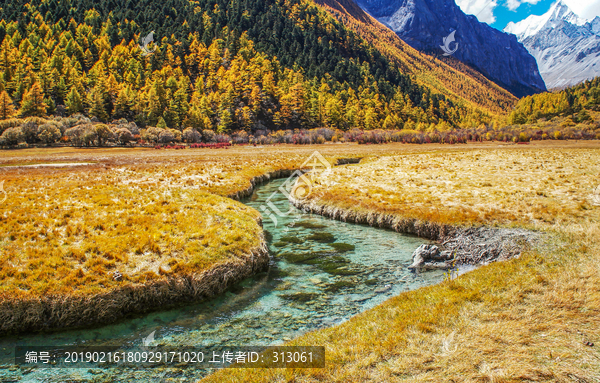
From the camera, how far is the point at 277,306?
12.6m

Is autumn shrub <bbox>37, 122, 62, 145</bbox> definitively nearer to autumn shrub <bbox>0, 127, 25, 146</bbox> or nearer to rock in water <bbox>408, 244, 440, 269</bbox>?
autumn shrub <bbox>0, 127, 25, 146</bbox>

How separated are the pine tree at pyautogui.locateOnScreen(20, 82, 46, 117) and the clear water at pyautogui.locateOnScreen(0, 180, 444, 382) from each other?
15192 cm

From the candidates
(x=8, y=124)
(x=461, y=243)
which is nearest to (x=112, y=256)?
(x=461, y=243)

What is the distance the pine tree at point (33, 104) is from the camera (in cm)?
12462

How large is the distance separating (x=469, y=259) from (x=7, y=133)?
115143 mm

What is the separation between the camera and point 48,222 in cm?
1675

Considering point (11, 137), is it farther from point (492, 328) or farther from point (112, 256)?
point (492, 328)

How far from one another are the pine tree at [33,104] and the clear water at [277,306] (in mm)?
151918

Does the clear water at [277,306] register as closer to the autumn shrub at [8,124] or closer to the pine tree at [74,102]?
the autumn shrub at [8,124]

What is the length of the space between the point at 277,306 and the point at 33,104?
159618mm

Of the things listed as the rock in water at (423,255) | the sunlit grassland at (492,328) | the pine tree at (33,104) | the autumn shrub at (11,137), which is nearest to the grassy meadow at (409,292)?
the sunlit grassland at (492,328)

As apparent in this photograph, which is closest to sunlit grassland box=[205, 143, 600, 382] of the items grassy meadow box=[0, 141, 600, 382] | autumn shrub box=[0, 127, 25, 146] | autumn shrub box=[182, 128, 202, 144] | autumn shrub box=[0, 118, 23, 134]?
grassy meadow box=[0, 141, 600, 382]

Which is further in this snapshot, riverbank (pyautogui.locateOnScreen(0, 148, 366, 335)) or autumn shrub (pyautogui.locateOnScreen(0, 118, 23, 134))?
autumn shrub (pyautogui.locateOnScreen(0, 118, 23, 134))

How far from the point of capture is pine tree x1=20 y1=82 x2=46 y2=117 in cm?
12462
